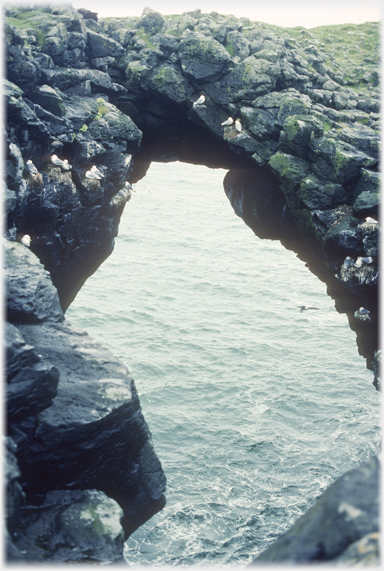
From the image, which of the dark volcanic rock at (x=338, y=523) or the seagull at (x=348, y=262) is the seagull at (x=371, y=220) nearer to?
the seagull at (x=348, y=262)

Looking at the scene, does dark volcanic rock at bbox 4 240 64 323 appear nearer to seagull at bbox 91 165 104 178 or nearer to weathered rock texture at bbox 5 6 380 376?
weathered rock texture at bbox 5 6 380 376

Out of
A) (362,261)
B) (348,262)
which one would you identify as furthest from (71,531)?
(348,262)

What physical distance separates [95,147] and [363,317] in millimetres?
14099

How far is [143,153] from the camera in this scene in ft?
92.9

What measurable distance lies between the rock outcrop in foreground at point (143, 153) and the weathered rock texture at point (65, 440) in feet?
0.16

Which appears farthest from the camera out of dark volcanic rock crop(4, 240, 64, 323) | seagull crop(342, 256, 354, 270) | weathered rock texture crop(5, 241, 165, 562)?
seagull crop(342, 256, 354, 270)

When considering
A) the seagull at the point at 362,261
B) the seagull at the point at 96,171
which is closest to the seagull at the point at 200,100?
the seagull at the point at 96,171

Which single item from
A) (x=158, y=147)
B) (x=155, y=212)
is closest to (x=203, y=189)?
(x=155, y=212)

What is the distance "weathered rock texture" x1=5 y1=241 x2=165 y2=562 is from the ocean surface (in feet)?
22.3

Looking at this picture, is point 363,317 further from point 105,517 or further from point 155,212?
point 155,212

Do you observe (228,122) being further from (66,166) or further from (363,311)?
(363,311)

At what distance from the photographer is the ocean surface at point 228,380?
1867 centimetres

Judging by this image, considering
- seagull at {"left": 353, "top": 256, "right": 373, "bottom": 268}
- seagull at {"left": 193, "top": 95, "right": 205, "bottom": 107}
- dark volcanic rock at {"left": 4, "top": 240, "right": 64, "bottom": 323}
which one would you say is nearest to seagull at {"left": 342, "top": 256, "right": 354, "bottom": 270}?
seagull at {"left": 353, "top": 256, "right": 373, "bottom": 268}

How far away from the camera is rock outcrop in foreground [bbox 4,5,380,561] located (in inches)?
464
